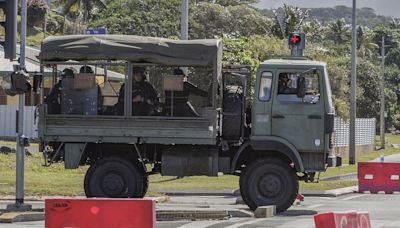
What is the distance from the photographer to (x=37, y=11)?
258 ft

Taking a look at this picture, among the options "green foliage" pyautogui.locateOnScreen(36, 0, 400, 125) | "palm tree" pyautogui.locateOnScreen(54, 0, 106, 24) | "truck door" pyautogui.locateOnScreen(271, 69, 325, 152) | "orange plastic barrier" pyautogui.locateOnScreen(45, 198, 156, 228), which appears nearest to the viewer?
"orange plastic barrier" pyautogui.locateOnScreen(45, 198, 156, 228)

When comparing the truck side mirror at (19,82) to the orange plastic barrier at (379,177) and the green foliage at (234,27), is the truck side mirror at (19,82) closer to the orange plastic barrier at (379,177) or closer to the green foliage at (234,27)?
the orange plastic barrier at (379,177)

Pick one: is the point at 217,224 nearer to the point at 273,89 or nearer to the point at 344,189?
the point at 273,89

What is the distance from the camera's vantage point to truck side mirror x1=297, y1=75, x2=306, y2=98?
17516mm

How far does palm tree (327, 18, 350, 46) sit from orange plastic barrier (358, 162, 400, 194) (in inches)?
3621

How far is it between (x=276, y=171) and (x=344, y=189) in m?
10.2

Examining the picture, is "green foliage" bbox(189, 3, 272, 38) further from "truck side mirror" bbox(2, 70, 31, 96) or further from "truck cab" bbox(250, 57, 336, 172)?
"truck side mirror" bbox(2, 70, 31, 96)

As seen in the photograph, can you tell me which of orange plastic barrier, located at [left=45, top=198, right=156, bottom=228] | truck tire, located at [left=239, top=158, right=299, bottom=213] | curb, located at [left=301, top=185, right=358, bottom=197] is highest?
orange plastic barrier, located at [left=45, top=198, right=156, bottom=228]

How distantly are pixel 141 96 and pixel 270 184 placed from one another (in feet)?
10.4

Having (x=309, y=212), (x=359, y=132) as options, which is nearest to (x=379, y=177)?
(x=309, y=212)

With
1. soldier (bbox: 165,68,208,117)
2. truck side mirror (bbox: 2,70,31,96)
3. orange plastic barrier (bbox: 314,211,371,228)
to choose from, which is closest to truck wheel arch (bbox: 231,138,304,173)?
soldier (bbox: 165,68,208,117)

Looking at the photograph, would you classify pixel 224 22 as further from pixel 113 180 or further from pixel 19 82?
pixel 19 82

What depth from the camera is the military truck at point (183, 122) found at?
17469 mm

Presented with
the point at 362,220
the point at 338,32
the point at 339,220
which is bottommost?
the point at 362,220
